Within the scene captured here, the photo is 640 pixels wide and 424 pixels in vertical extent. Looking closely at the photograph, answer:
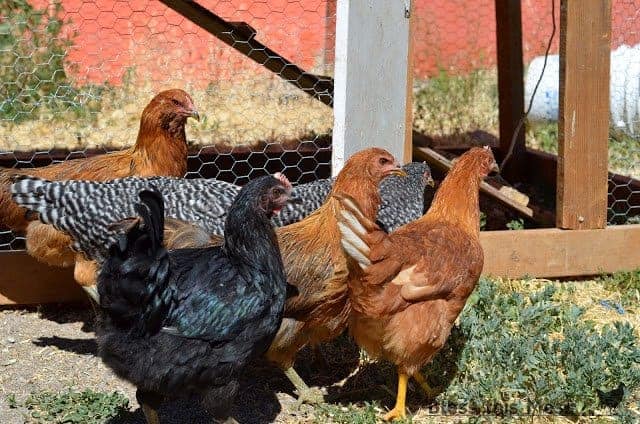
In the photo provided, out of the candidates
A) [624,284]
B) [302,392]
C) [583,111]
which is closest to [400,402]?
[302,392]

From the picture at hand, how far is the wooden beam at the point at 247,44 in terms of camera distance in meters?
5.50

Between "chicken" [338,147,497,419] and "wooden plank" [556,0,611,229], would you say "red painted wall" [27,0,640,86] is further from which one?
"chicken" [338,147,497,419]

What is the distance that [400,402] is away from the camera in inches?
153

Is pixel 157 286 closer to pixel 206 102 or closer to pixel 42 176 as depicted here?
pixel 42 176

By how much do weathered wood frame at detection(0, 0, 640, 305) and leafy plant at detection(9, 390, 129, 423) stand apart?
1092 millimetres

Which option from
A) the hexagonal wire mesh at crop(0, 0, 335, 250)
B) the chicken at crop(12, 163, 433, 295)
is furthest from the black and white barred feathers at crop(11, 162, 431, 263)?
the hexagonal wire mesh at crop(0, 0, 335, 250)

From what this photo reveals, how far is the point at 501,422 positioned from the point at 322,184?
5.45 feet

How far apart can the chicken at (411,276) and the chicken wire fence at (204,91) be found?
223 centimetres

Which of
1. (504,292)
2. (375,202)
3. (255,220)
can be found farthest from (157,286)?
(504,292)

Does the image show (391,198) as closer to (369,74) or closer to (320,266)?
(369,74)

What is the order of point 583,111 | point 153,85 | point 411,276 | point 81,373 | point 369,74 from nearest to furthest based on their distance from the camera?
point 411,276 < point 81,373 < point 369,74 < point 583,111 < point 153,85

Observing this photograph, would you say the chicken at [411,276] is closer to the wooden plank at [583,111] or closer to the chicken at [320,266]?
the chicken at [320,266]

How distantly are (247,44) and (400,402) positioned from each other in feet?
9.38

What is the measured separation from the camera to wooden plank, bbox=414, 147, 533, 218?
5.92 m
